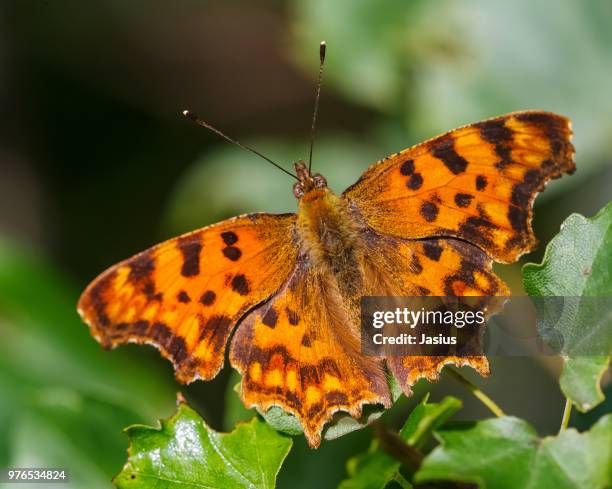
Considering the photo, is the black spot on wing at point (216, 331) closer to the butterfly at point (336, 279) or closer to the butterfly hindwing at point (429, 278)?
the butterfly at point (336, 279)

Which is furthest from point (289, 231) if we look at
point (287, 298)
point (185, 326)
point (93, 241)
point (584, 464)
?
point (93, 241)

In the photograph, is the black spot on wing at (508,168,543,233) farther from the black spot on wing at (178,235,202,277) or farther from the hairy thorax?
the black spot on wing at (178,235,202,277)

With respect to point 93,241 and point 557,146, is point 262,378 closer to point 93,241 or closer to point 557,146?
point 557,146

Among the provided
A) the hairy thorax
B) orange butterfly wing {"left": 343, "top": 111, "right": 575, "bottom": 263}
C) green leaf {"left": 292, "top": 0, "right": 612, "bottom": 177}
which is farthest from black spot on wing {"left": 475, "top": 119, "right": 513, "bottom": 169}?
green leaf {"left": 292, "top": 0, "right": 612, "bottom": 177}

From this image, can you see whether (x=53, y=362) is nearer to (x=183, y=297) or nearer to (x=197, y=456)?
(x=183, y=297)

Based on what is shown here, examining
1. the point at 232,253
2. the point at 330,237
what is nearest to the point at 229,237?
the point at 232,253

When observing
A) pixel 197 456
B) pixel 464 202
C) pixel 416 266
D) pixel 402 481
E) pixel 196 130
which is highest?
pixel 196 130

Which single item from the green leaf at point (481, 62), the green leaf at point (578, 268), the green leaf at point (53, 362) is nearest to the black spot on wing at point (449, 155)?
the green leaf at point (578, 268)
